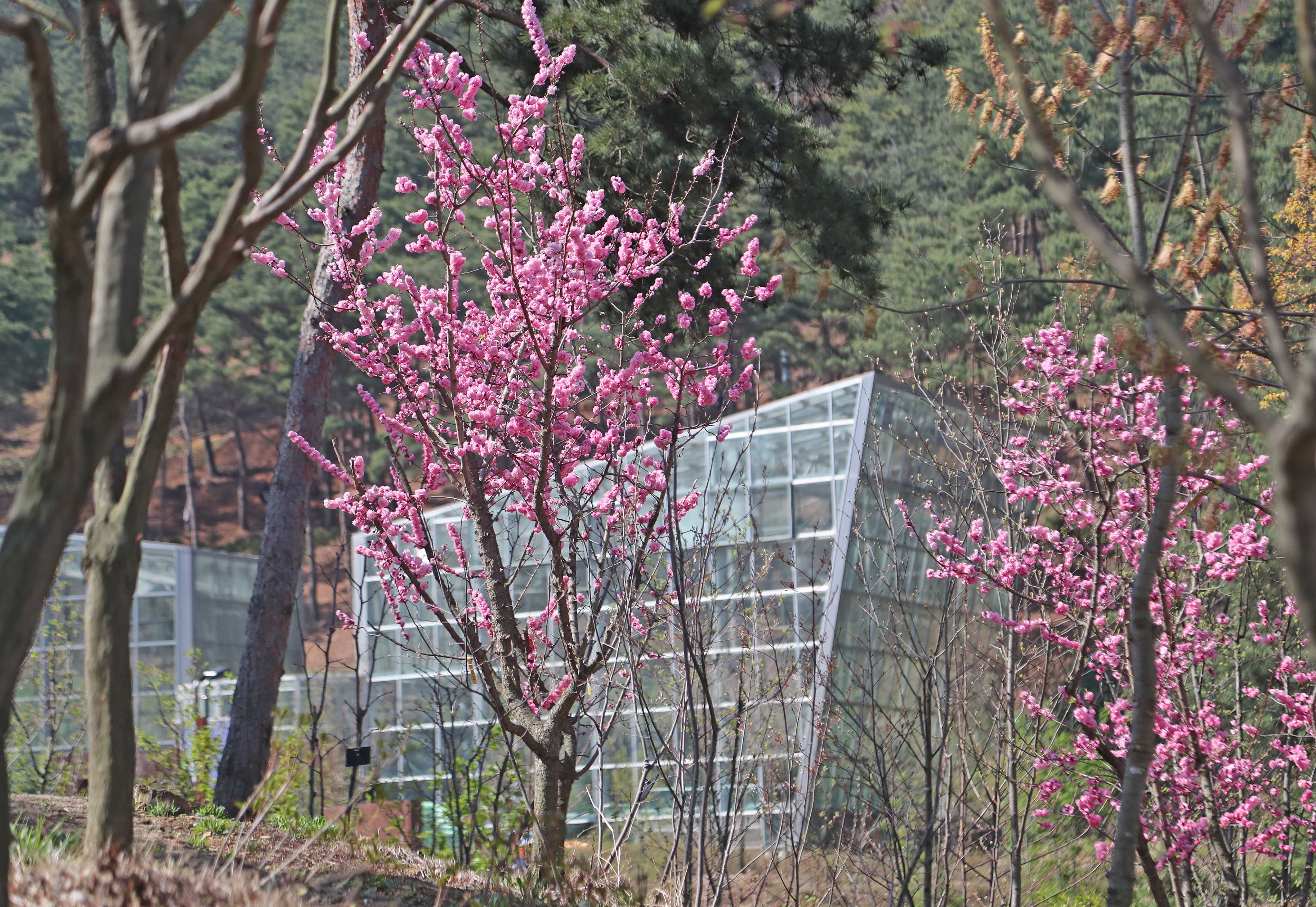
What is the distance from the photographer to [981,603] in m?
13.3

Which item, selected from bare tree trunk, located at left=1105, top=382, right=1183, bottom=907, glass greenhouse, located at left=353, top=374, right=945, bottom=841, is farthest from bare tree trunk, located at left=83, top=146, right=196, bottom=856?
glass greenhouse, located at left=353, top=374, right=945, bottom=841

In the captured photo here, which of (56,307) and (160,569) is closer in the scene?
(56,307)

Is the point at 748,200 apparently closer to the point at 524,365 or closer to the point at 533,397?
the point at 524,365

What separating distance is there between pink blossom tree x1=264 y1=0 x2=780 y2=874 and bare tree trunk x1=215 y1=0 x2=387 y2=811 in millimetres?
1009

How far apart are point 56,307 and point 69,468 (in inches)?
12.4

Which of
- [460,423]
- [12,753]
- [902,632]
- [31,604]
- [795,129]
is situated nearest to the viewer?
[31,604]

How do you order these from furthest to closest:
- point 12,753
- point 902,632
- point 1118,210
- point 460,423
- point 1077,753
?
point 1118,210, point 12,753, point 902,632, point 1077,753, point 460,423

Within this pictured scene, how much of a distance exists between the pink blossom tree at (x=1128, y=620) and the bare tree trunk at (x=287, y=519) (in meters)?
3.74

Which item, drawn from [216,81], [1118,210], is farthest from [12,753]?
[216,81]

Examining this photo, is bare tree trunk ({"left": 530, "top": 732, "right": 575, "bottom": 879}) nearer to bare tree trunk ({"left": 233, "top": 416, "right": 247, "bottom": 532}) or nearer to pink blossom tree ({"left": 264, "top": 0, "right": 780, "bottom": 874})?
pink blossom tree ({"left": 264, "top": 0, "right": 780, "bottom": 874})

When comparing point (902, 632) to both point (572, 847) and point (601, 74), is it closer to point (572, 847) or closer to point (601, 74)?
point (572, 847)

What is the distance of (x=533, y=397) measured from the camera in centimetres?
505

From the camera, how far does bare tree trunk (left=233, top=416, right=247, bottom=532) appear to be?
100 feet

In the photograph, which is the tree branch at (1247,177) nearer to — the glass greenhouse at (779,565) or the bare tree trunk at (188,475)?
the glass greenhouse at (779,565)
